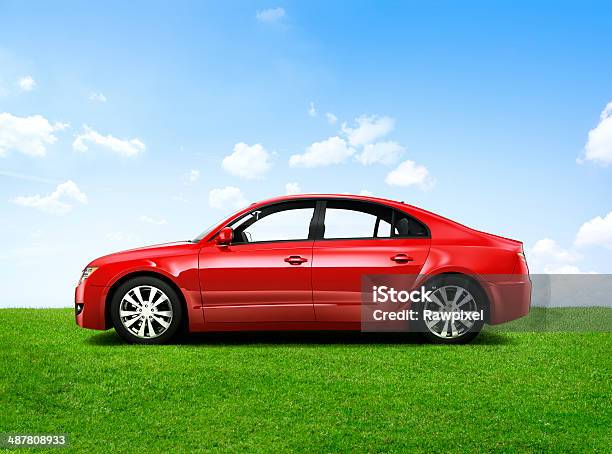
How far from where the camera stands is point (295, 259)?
8641 millimetres

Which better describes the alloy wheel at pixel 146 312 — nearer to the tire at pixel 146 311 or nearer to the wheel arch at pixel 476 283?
the tire at pixel 146 311

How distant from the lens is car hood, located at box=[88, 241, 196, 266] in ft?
29.2

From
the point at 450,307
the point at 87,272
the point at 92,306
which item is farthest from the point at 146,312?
the point at 450,307

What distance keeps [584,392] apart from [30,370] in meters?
5.64

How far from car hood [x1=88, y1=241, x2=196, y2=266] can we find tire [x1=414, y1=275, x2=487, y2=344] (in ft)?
9.52

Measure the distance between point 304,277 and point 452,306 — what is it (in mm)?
1806

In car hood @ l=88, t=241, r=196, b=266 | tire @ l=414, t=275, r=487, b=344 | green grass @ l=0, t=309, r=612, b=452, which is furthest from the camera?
car hood @ l=88, t=241, r=196, b=266

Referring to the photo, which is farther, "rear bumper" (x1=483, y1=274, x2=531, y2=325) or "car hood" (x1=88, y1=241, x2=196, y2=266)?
"car hood" (x1=88, y1=241, x2=196, y2=266)

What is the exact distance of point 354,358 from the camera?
817 centimetres

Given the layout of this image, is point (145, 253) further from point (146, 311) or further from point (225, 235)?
point (225, 235)

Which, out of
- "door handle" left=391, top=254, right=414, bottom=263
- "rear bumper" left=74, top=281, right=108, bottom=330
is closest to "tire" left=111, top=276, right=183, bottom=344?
"rear bumper" left=74, top=281, right=108, bottom=330

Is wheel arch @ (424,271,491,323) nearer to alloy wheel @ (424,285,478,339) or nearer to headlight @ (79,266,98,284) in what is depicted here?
alloy wheel @ (424,285,478,339)

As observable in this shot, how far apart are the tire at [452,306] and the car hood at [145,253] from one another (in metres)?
2.90

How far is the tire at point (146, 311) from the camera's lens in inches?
346
